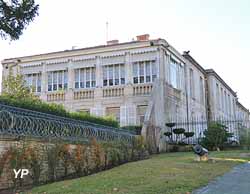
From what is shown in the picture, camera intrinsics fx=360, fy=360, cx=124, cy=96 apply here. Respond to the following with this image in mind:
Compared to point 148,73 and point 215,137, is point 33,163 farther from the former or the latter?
point 148,73

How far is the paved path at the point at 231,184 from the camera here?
8.32 m

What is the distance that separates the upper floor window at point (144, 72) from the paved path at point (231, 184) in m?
14.7

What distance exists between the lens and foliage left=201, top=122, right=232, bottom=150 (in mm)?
23578

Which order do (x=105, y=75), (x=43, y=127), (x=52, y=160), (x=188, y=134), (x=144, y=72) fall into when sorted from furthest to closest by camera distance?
(x=105, y=75)
(x=144, y=72)
(x=188, y=134)
(x=43, y=127)
(x=52, y=160)

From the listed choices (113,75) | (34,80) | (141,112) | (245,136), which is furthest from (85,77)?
(245,136)

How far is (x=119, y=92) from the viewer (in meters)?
26.6

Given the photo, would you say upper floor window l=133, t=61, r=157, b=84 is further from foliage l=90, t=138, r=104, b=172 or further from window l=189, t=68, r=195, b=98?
foliage l=90, t=138, r=104, b=172

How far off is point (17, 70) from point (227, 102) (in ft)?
86.0

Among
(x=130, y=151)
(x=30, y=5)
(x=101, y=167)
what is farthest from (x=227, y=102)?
(x=30, y=5)

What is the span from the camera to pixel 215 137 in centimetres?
2358

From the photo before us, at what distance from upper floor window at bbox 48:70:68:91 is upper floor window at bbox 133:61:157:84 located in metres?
5.87

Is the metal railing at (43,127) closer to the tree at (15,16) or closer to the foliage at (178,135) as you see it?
the tree at (15,16)

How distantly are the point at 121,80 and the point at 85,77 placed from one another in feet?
10.3

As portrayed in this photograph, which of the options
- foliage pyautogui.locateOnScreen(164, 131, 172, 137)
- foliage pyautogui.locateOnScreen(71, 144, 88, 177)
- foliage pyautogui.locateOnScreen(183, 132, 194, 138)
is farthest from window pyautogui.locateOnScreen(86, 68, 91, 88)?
foliage pyautogui.locateOnScreen(71, 144, 88, 177)
